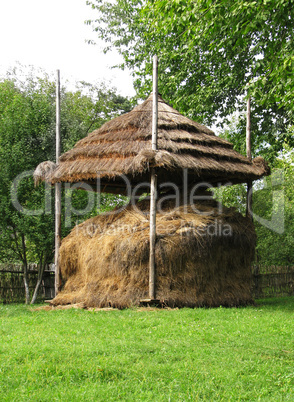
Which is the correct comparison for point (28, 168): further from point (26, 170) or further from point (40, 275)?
point (40, 275)

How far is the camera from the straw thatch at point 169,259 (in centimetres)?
882

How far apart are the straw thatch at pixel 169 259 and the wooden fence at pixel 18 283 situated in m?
4.54

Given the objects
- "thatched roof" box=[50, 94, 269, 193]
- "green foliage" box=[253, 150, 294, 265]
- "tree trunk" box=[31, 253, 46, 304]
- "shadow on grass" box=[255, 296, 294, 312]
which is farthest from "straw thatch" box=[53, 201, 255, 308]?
"green foliage" box=[253, 150, 294, 265]

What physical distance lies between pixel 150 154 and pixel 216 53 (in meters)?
5.50

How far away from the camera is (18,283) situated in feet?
48.0

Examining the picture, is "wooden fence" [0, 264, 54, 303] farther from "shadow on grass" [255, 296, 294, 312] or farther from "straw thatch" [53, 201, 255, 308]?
"shadow on grass" [255, 296, 294, 312]

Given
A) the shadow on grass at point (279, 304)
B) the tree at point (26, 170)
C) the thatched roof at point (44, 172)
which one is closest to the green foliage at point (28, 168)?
the tree at point (26, 170)

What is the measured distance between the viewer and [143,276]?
8.91 m

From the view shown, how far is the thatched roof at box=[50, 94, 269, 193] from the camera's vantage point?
9.16 m

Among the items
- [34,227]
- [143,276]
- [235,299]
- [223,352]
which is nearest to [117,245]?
[143,276]

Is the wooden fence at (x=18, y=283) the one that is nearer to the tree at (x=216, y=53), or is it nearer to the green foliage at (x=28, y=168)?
the green foliage at (x=28, y=168)

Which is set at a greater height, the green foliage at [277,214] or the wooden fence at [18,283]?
the green foliage at [277,214]

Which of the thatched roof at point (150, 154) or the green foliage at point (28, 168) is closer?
the thatched roof at point (150, 154)

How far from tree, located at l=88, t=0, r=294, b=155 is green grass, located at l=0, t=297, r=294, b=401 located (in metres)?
5.14
